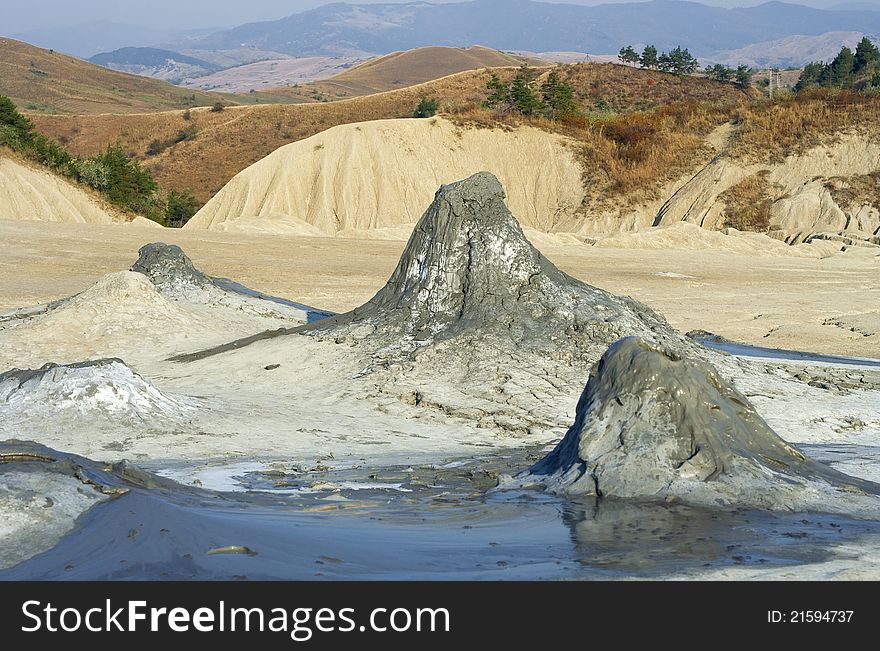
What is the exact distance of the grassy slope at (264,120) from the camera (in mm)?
70562

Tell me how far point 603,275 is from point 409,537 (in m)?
23.4

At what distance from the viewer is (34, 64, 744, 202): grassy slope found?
7056 cm

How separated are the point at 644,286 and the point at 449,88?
62.5 metres

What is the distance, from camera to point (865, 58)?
80500mm

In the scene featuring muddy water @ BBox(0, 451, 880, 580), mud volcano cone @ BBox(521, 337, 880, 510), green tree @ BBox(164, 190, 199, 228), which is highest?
green tree @ BBox(164, 190, 199, 228)

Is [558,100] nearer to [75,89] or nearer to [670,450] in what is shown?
[670,450]

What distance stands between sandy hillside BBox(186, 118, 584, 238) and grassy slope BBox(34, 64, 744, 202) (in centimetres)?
1630

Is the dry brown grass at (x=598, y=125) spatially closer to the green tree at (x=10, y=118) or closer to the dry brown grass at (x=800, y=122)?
the dry brown grass at (x=800, y=122)

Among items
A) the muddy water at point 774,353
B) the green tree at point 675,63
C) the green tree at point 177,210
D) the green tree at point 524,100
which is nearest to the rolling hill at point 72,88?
the green tree at point 177,210

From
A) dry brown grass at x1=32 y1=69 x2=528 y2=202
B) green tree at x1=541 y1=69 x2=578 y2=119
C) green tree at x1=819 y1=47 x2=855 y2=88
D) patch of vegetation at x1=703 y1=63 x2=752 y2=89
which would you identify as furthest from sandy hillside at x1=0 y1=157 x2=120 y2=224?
green tree at x1=819 y1=47 x2=855 y2=88

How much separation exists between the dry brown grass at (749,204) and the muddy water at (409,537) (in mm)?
37370

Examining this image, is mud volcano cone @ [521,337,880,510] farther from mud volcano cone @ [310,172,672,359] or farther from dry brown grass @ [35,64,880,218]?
dry brown grass @ [35,64,880,218]

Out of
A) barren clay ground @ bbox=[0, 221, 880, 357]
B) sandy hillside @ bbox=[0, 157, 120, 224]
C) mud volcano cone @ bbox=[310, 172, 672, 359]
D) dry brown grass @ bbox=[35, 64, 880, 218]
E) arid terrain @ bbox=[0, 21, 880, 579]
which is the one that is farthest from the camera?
dry brown grass @ bbox=[35, 64, 880, 218]
